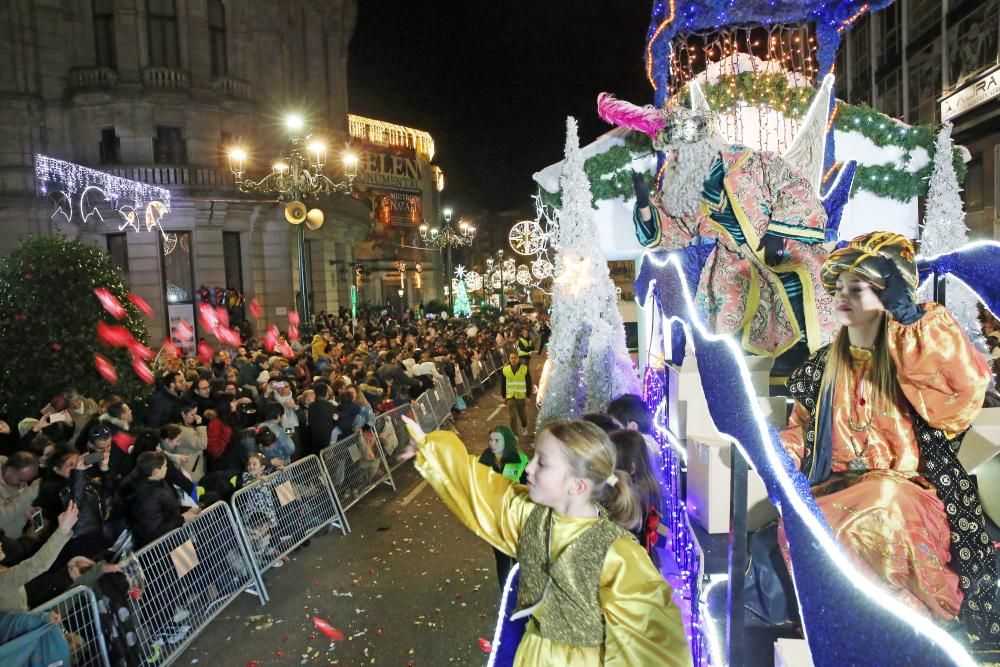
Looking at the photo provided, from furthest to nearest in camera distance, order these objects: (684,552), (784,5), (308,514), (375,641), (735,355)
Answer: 1. (308,514)
2. (784,5)
3. (375,641)
4. (684,552)
5. (735,355)

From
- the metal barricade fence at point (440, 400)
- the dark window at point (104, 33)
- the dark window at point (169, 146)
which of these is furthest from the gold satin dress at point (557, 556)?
the dark window at point (104, 33)

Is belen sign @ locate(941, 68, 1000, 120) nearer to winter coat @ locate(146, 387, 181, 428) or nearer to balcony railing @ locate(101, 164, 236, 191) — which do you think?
winter coat @ locate(146, 387, 181, 428)

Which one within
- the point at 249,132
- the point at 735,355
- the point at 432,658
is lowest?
the point at 432,658

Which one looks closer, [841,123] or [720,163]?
[720,163]

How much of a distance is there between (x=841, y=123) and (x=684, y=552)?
641 cm

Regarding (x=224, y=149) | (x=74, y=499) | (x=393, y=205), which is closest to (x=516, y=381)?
(x=74, y=499)

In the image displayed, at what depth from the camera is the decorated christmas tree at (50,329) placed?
9.58m

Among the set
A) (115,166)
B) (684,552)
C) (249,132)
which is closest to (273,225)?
(249,132)

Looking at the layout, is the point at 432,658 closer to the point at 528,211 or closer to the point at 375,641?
the point at 375,641

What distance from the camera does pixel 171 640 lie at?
515cm

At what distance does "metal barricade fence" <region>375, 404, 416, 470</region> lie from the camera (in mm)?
Answer: 10383

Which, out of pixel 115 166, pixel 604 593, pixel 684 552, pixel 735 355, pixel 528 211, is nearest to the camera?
pixel 735 355

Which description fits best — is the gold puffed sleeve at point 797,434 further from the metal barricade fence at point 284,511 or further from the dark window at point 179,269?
the dark window at point 179,269

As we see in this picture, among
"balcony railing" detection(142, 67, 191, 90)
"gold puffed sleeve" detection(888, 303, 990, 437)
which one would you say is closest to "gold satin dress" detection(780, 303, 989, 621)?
"gold puffed sleeve" detection(888, 303, 990, 437)
